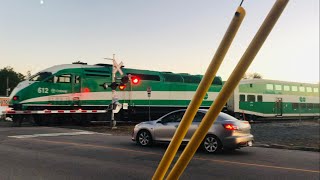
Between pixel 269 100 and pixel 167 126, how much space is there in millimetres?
25739

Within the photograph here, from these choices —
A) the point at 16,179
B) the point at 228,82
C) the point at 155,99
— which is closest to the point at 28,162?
the point at 16,179

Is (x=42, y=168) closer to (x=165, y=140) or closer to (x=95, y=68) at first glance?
(x=165, y=140)

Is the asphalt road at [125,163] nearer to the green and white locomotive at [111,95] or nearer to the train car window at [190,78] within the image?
the green and white locomotive at [111,95]

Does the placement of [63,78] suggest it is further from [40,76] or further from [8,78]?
[8,78]

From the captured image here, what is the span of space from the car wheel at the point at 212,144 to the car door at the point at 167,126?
1363mm

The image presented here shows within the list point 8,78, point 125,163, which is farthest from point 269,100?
point 8,78

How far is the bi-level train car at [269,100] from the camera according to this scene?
117 feet

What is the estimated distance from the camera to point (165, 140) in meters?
13.6

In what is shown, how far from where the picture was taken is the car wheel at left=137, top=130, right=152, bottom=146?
14148 millimetres

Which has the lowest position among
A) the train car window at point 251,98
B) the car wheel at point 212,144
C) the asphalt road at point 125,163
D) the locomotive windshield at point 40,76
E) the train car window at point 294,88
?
the asphalt road at point 125,163

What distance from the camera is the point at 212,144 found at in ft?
41.0

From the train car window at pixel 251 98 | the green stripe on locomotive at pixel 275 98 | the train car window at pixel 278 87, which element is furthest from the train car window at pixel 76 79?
the train car window at pixel 278 87

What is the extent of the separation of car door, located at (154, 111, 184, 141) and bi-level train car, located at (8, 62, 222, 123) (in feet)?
32.5

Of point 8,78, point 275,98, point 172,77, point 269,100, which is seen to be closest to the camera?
point 172,77
